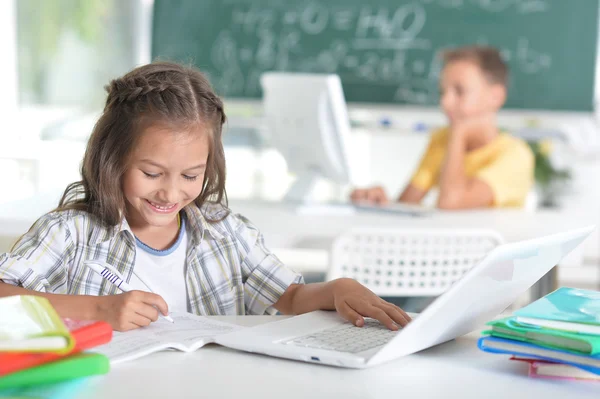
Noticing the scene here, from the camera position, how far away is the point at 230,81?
443 centimetres

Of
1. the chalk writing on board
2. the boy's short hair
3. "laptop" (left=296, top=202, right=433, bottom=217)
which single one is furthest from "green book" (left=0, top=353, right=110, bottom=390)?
the chalk writing on board

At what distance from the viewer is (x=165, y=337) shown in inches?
42.5

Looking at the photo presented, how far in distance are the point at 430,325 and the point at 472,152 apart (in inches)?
86.4

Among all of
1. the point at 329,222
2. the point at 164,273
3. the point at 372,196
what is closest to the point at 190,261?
the point at 164,273

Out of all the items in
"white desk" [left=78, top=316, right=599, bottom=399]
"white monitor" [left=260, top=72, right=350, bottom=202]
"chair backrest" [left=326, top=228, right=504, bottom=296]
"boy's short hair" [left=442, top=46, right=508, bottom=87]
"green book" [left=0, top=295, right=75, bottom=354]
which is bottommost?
"chair backrest" [left=326, top=228, right=504, bottom=296]

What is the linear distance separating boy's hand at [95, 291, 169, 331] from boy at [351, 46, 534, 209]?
1.86 metres

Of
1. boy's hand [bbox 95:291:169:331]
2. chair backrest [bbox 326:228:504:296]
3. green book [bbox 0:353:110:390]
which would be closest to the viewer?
green book [bbox 0:353:110:390]

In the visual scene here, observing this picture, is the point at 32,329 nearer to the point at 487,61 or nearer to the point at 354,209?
the point at 354,209

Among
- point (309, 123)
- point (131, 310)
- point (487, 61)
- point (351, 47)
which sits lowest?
point (131, 310)

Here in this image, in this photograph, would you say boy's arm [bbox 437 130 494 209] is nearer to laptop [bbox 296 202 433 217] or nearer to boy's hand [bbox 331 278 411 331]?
laptop [bbox 296 202 433 217]

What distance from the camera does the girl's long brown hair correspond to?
4.49ft

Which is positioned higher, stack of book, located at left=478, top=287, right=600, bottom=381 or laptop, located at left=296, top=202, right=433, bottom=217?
stack of book, located at left=478, top=287, right=600, bottom=381

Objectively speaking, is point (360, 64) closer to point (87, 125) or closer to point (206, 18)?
point (206, 18)

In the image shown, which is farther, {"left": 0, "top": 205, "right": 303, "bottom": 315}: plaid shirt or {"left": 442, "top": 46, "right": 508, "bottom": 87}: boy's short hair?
{"left": 442, "top": 46, "right": 508, "bottom": 87}: boy's short hair
